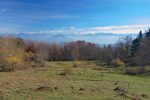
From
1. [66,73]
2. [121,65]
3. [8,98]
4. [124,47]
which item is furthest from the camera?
[124,47]

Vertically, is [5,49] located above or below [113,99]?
above

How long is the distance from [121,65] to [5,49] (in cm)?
3201

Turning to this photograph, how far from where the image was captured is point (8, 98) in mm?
17516

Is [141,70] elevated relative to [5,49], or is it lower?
lower

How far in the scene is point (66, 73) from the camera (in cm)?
4569

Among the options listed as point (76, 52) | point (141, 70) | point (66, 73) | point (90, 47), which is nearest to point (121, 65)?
point (141, 70)

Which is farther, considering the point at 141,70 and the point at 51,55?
the point at 51,55

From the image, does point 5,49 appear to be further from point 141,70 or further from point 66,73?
point 141,70

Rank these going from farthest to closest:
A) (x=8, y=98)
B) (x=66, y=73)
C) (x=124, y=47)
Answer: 1. (x=124, y=47)
2. (x=66, y=73)
3. (x=8, y=98)

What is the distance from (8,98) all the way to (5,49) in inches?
1834

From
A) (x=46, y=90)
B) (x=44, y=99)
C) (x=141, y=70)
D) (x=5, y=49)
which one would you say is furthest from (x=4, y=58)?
(x=44, y=99)

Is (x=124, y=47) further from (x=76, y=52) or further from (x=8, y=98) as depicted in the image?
(x=8, y=98)

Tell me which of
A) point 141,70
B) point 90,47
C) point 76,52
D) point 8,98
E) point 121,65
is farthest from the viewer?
point 90,47

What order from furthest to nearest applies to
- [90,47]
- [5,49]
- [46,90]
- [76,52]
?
[90,47] < [76,52] < [5,49] < [46,90]
